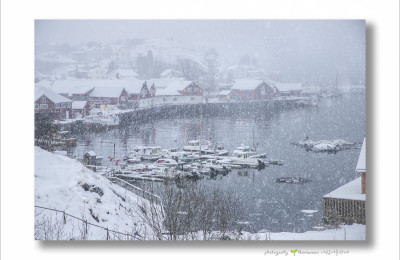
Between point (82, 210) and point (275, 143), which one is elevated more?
point (275, 143)

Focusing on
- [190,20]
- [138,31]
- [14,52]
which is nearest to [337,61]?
[190,20]

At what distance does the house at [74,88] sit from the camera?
16.9ft

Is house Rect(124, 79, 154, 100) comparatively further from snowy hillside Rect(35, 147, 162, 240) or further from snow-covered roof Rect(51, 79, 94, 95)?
snowy hillside Rect(35, 147, 162, 240)

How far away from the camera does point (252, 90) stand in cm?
543

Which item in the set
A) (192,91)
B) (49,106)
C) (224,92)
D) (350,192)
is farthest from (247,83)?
(49,106)

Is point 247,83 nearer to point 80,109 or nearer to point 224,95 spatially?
point 224,95

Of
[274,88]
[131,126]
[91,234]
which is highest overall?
[274,88]

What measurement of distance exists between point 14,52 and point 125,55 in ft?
3.62

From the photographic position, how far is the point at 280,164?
5.33m

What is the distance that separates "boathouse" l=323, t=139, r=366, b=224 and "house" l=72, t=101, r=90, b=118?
8.57 ft

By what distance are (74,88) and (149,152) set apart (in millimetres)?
1002

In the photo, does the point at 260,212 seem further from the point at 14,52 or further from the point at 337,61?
the point at 14,52

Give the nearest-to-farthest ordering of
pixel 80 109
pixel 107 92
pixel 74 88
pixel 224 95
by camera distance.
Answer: pixel 74 88 → pixel 80 109 → pixel 107 92 → pixel 224 95

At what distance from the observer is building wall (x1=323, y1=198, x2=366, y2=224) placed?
5.03 metres
